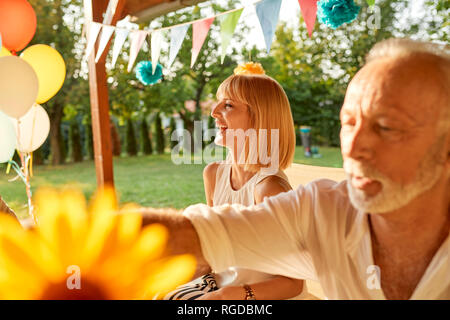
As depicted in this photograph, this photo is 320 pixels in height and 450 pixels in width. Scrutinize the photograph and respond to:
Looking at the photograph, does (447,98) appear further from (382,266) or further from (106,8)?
(106,8)

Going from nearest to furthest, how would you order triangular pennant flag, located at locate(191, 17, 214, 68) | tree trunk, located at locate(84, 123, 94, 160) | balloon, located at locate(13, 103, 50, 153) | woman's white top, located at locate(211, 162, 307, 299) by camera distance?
woman's white top, located at locate(211, 162, 307, 299) < triangular pennant flag, located at locate(191, 17, 214, 68) < balloon, located at locate(13, 103, 50, 153) < tree trunk, located at locate(84, 123, 94, 160)

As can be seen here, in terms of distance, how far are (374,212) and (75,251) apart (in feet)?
1.94

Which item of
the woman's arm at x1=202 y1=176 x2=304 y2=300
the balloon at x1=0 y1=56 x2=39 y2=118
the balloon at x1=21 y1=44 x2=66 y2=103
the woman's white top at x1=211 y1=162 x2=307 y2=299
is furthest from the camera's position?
the balloon at x1=21 y1=44 x2=66 y2=103

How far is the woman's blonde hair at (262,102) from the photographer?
1.73 m

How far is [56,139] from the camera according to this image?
37.0 feet

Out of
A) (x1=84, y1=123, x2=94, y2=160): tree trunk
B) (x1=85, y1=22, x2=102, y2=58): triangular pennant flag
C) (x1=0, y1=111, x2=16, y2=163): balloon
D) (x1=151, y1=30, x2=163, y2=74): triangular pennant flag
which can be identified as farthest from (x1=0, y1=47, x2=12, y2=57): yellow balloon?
(x1=84, y1=123, x2=94, y2=160): tree trunk

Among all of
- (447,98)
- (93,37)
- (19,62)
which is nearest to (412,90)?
(447,98)

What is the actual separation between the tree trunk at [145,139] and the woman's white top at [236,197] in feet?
32.6

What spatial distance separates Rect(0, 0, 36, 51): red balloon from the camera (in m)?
2.68

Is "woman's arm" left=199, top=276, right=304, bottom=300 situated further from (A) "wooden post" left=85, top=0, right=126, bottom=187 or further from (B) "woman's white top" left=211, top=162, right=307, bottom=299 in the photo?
(A) "wooden post" left=85, top=0, right=126, bottom=187

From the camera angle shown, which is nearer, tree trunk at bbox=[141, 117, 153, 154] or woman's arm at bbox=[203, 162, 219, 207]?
woman's arm at bbox=[203, 162, 219, 207]

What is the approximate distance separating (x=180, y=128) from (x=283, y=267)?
1070 centimetres

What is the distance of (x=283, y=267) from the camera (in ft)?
3.32

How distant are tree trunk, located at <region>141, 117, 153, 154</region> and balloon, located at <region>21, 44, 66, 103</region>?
28.1 ft
